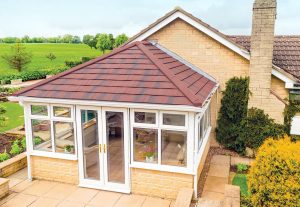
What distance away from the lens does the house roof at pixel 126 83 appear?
28.4 feet

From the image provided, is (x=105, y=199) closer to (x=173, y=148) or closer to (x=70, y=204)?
(x=70, y=204)

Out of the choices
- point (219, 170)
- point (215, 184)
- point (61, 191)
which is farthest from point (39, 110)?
point (219, 170)

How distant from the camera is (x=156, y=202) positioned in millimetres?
8773

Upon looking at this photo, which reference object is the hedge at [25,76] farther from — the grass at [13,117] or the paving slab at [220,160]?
the paving slab at [220,160]

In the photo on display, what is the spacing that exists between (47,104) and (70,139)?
1378 millimetres

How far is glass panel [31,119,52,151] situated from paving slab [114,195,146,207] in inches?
123

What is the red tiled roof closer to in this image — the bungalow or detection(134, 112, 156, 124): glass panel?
the bungalow

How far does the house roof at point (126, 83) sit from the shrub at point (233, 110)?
258cm

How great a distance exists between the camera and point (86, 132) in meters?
9.58

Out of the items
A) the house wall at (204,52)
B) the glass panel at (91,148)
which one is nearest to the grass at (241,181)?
the house wall at (204,52)

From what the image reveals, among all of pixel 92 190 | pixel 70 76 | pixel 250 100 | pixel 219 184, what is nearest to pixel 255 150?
pixel 250 100

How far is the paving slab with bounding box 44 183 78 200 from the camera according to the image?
9109 mm

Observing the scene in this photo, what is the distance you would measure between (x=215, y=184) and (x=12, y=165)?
24.0 feet

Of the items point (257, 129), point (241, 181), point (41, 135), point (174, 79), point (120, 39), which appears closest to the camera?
point (174, 79)
